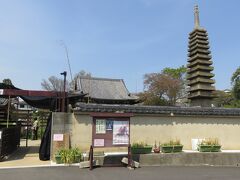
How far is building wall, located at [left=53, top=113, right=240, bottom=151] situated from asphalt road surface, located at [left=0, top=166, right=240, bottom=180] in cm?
280

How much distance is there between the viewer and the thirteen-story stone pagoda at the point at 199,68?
1132 inches

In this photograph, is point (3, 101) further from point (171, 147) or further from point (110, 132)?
point (171, 147)

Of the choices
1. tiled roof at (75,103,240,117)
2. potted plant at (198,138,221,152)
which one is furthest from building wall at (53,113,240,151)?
potted plant at (198,138,221,152)

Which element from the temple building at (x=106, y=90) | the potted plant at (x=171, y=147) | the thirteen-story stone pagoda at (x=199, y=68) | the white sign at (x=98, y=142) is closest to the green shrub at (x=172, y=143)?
the potted plant at (x=171, y=147)

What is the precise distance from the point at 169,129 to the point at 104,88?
17532 millimetres

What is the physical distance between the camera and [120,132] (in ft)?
36.1

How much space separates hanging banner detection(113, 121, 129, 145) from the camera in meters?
10.9

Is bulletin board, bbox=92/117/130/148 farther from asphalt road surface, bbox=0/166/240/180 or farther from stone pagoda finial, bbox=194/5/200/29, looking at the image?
stone pagoda finial, bbox=194/5/200/29

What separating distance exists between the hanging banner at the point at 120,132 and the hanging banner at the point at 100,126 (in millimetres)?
425

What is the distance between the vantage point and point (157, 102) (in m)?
38.3

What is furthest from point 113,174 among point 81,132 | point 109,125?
point 81,132

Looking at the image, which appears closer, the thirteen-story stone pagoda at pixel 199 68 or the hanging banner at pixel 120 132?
the hanging banner at pixel 120 132

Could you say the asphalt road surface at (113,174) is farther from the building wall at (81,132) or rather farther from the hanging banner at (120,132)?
the building wall at (81,132)

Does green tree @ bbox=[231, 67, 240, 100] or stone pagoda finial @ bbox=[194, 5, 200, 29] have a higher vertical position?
stone pagoda finial @ bbox=[194, 5, 200, 29]
